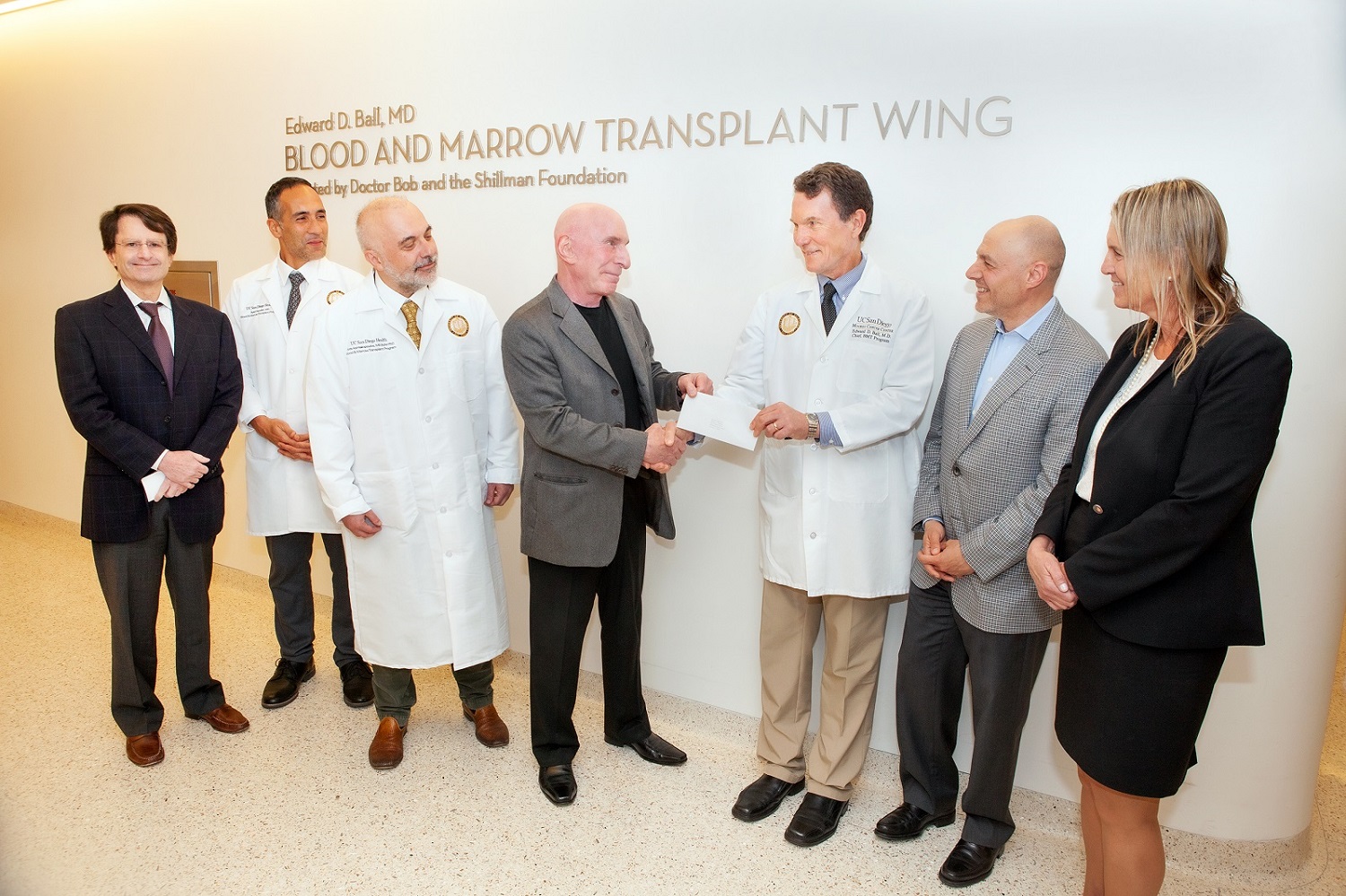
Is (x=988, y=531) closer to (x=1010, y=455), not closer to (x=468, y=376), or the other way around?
(x=1010, y=455)

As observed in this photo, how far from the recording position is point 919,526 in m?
2.74

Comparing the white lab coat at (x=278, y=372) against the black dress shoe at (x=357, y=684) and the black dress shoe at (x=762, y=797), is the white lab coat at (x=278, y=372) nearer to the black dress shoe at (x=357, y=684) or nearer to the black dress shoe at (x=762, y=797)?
the black dress shoe at (x=357, y=684)

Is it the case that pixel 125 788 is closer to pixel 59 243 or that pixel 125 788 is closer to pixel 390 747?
pixel 390 747

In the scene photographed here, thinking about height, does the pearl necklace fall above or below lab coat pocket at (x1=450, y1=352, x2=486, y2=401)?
above

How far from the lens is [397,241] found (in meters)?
2.91

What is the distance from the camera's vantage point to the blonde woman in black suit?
175 centimetres

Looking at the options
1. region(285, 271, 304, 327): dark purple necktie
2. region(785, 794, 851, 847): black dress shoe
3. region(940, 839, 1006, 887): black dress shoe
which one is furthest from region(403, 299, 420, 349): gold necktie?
region(940, 839, 1006, 887): black dress shoe

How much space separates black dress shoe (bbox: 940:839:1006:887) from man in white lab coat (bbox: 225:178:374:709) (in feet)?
7.56

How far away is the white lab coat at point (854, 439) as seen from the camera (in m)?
2.67

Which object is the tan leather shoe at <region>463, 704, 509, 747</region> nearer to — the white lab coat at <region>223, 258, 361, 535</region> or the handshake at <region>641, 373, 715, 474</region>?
the white lab coat at <region>223, 258, 361, 535</region>

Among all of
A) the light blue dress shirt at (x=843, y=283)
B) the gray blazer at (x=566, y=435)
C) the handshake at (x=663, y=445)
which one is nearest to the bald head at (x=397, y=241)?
the gray blazer at (x=566, y=435)

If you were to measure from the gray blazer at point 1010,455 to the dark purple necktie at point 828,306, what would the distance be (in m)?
0.41

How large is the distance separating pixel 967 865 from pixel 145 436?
2942 millimetres

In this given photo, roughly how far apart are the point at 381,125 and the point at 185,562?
208 centimetres
